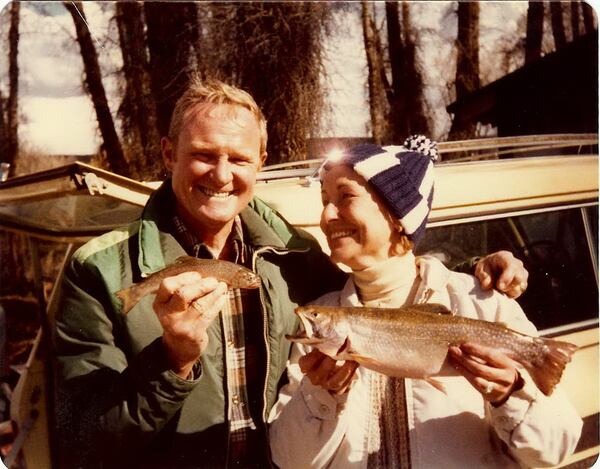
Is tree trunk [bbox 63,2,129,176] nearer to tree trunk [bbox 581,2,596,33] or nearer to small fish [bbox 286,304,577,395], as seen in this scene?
tree trunk [bbox 581,2,596,33]

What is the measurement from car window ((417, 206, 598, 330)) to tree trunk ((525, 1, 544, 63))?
99.9 inches

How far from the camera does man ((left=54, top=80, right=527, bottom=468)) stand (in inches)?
73.6

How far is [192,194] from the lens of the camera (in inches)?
84.7

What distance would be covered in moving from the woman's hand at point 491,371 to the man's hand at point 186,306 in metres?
0.92

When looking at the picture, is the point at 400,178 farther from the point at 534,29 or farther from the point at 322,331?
the point at 534,29

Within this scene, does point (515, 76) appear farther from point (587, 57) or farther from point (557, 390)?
point (557, 390)

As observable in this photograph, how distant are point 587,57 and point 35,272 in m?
7.27

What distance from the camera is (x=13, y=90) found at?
497 cm

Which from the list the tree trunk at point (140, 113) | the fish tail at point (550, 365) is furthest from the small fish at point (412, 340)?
the tree trunk at point (140, 113)

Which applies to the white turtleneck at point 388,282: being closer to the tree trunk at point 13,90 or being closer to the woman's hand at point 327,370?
the woman's hand at point 327,370

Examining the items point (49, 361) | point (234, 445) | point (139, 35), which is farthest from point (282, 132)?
point (234, 445)

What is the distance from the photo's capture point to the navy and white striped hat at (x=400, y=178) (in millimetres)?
1998

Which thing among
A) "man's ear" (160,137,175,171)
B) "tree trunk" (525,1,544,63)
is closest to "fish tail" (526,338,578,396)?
"man's ear" (160,137,175,171)

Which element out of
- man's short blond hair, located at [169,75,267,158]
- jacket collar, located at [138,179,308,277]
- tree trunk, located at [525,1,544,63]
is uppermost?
tree trunk, located at [525,1,544,63]
